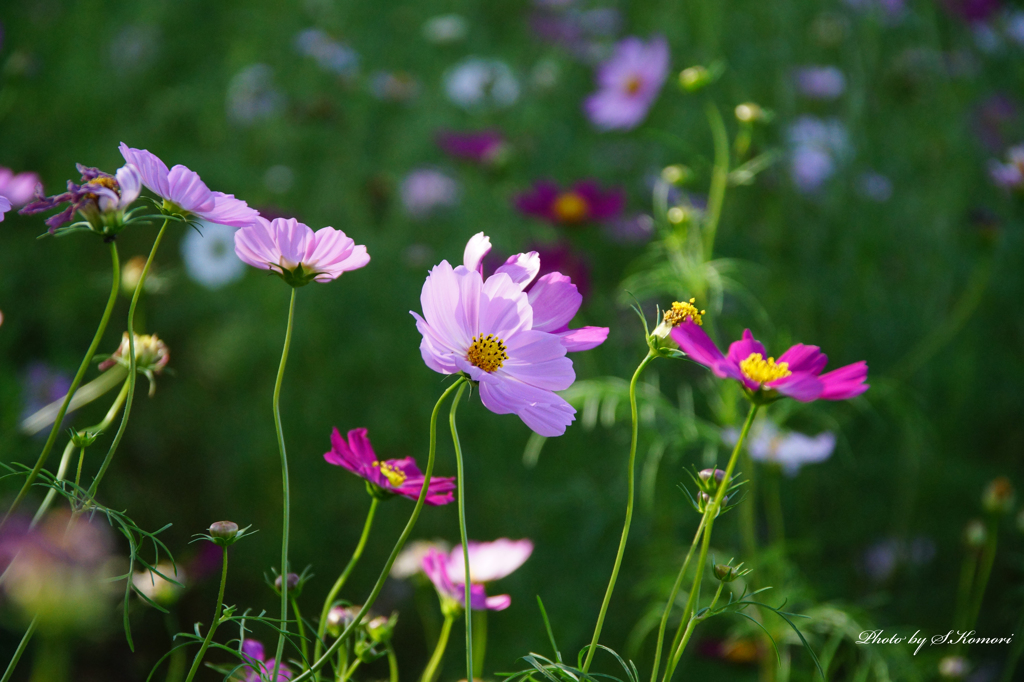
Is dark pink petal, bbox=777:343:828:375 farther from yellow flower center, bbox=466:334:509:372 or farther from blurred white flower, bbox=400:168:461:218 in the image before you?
blurred white flower, bbox=400:168:461:218

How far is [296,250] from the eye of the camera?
401 mm

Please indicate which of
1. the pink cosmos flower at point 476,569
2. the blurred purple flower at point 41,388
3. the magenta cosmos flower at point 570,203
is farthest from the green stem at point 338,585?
the blurred purple flower at point 41,388

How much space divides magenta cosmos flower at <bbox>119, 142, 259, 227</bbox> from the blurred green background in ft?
2.51

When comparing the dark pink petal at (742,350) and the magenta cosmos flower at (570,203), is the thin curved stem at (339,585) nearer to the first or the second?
the dark pink petal at (742,350)

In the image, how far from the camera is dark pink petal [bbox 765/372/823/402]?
36 cm

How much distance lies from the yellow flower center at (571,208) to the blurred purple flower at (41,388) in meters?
0.92

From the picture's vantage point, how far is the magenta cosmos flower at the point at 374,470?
39 cm

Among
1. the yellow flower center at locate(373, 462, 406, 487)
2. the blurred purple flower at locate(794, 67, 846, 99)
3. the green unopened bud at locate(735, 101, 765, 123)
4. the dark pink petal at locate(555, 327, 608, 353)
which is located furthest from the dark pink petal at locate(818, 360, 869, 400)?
the blurred purple flower at locate(794, 67, 846, 99)

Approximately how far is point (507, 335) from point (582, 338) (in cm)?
4

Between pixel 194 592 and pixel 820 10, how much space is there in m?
1.89

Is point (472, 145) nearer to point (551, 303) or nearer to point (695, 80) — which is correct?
point (695, 80)

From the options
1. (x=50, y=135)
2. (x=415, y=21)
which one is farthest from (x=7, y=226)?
(x=415, y=21)

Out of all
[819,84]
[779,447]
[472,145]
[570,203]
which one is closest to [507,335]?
[779,447]

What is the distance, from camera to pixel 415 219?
1.88m
